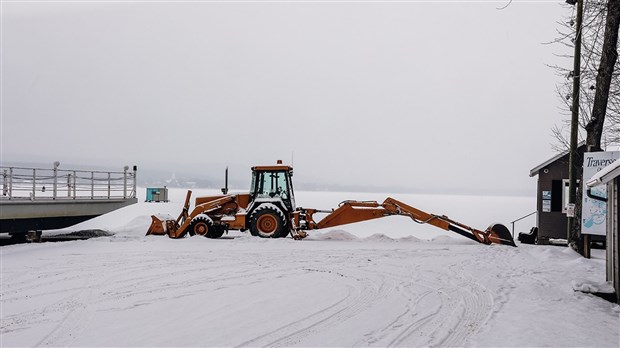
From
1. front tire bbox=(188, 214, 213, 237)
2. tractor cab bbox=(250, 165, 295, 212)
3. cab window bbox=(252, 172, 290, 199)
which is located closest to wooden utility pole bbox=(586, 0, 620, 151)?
tractor cab bbox=(250, 165, 295, 212)

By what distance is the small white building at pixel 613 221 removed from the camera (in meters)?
8.02

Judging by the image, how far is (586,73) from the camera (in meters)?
14.8

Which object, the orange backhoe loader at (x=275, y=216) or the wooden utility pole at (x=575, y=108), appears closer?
the wooden utility pole at (x=575, y=108)

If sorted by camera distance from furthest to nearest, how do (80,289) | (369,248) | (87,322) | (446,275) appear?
(369,248) < (446,275) < (80,289) < (87,322)

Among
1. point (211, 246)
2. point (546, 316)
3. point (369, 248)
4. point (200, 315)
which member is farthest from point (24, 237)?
point (546, 316)

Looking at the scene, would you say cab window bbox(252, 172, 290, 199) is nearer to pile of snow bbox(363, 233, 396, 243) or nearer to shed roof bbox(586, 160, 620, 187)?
pile of snow bbox(363, 233, 396, 243)

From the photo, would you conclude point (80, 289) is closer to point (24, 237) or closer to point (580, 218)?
point (24, 237)

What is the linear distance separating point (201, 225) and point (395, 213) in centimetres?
669

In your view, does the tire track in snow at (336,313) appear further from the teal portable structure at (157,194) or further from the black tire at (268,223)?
the teal portable structure at (157,194)

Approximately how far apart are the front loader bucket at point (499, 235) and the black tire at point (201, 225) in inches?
368

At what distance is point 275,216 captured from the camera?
1675 centimetres

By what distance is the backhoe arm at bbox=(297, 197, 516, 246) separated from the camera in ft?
52.9

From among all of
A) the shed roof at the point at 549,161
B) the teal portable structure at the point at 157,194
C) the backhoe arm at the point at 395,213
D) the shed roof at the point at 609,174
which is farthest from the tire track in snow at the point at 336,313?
the teal portable structure at the point at 157,194

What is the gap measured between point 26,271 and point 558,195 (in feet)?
57.4
